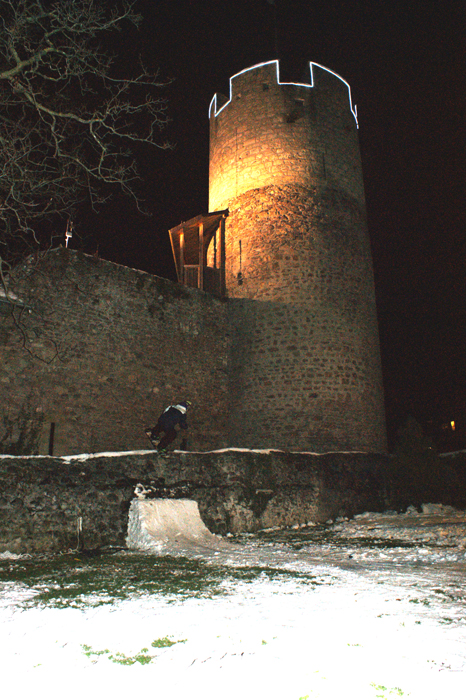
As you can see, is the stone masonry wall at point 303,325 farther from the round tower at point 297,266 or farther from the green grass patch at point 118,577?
the green grass patch at point 118,577

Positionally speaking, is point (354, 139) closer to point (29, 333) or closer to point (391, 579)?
point (29, 333)

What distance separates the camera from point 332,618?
10.3 feet

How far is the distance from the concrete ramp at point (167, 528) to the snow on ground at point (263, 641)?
1880 millimetres

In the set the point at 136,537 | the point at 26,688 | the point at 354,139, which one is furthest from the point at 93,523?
the point at 354,139

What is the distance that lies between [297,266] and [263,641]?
12630 millimetres

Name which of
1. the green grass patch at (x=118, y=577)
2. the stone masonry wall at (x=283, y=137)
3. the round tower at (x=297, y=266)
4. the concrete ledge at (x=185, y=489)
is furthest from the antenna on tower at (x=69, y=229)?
the green grass patch at (x=118, y=577)

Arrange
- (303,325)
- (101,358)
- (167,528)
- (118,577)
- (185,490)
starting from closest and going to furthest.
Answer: (118,577)
(167,528)
(185,490)
(101,358)
(303,325)

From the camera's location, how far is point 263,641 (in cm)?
275

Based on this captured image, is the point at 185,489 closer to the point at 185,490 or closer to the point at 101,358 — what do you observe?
the point at 185,490

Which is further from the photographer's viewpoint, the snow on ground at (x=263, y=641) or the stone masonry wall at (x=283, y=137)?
the stone masonry wall at (x=283, y=137)

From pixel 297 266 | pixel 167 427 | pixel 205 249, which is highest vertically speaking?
pixel 205 249

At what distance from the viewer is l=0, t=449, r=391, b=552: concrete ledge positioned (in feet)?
20.1

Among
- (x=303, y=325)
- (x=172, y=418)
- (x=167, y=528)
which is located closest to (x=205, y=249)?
(x=303, y=325)

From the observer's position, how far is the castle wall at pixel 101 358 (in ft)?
34.8
